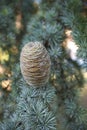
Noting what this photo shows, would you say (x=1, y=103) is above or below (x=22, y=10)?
below

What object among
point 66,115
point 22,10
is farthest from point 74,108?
point 22,10

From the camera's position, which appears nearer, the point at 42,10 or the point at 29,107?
the point at 29,107

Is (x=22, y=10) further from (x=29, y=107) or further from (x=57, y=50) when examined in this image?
(x=29, y=107)

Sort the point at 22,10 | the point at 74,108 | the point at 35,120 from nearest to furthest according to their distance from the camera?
1. the point at 35,120
2. the point at 74,108
3. the point at 22,10

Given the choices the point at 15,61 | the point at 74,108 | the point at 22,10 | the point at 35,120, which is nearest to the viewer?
the point at 35,120

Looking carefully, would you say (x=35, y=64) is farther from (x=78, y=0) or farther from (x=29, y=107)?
(x=78, y=0)

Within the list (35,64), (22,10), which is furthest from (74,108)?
(22,10)

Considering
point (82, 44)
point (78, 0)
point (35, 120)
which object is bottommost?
point (35, 120)
